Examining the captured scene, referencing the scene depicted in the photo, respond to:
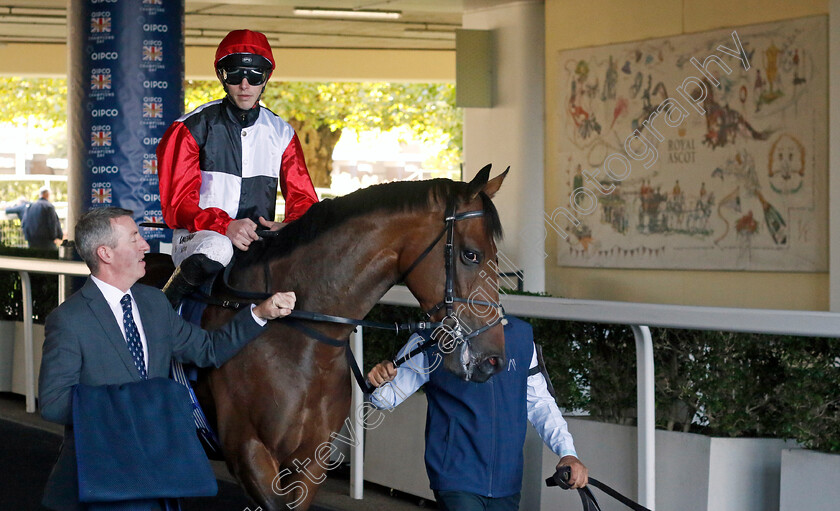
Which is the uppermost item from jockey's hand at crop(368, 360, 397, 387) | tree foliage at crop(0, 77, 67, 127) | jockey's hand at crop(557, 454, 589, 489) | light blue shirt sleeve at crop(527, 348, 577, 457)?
tree foliage at crop(0, 77, 67, 127)

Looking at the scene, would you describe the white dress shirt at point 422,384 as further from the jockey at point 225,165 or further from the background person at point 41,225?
the background person at point 41,225

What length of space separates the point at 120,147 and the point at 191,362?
3.92m

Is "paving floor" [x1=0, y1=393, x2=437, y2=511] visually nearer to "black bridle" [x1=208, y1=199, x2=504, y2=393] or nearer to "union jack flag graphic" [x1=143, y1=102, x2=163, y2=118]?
"black bridle" [x1=208, y1=199, x2=504, y2=393]

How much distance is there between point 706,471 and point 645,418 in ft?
0.82

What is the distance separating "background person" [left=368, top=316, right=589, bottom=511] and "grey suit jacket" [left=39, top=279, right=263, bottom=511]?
600 mm

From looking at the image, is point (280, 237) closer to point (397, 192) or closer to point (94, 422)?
point (397, 192)

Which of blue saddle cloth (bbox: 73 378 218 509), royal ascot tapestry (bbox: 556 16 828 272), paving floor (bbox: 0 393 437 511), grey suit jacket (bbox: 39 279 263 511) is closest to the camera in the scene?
blue saddle cloth (bbox: 73 378 218 509)

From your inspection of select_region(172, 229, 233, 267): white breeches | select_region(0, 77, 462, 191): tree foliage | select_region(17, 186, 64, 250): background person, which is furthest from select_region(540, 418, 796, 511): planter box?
select_region(0, 77, 462, 191): tree foliage

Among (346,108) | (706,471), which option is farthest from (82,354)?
(346,108)

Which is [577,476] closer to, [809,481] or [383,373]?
[383,373]

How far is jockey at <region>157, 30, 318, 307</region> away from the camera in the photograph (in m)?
3.22

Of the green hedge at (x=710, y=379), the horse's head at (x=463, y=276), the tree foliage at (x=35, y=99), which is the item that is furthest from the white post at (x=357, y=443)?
the tree foliage at (x=35, y=99)

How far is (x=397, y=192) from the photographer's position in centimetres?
295

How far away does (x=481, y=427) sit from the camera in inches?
115
